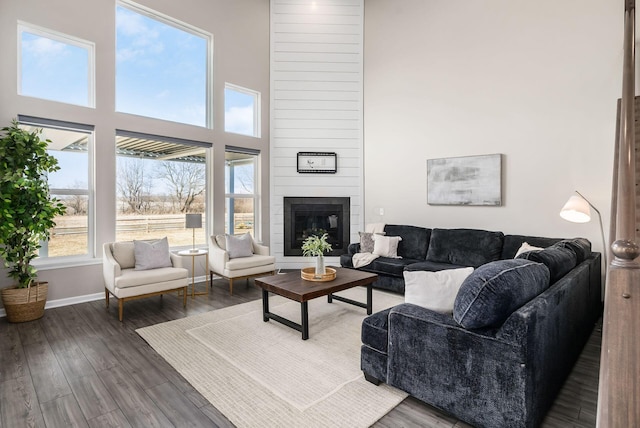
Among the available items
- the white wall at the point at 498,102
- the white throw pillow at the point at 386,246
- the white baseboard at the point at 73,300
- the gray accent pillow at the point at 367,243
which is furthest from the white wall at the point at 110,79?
the white throw pillow at the point at 386,246

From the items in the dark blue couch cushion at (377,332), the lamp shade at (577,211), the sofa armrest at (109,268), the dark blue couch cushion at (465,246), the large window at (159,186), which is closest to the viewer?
the dark blue couch cushion at (377,332)

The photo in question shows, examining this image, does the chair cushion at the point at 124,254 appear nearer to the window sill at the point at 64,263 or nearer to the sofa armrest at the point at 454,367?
the window sill at the point at 64,263

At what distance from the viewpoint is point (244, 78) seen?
5992mm

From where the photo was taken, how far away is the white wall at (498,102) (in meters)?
4.07

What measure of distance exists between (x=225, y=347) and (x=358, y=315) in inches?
59.1

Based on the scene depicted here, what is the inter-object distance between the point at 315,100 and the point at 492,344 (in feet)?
17.9

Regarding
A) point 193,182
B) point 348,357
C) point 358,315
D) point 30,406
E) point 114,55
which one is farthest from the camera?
point 193,182

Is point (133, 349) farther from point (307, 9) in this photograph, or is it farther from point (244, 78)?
point (307, 9)

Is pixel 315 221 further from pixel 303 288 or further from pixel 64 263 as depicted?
pixel 64 263

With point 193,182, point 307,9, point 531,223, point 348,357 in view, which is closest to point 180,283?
point 193,182

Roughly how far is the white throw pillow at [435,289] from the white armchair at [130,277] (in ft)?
9.52

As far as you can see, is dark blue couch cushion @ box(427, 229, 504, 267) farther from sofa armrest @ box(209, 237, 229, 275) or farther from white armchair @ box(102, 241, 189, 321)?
white armchair @ box(102, 241, 189, 321)

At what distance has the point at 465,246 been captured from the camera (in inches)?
186

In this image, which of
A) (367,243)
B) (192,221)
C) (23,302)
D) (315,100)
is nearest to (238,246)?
(192,221)
